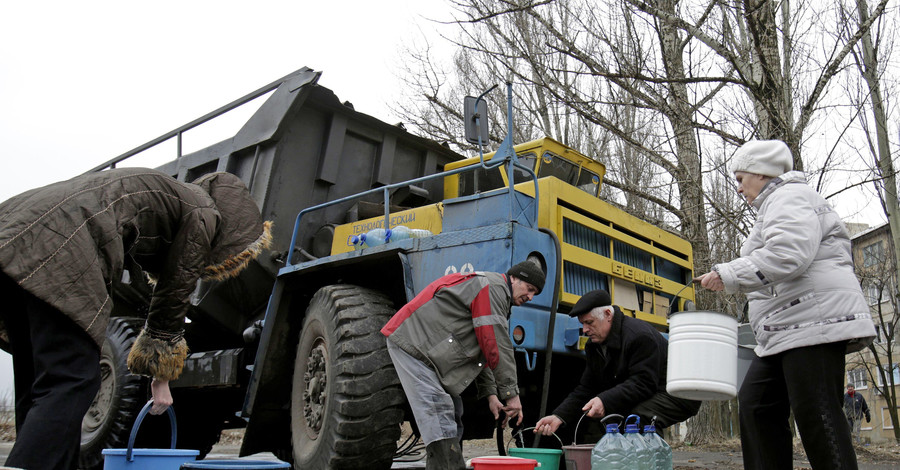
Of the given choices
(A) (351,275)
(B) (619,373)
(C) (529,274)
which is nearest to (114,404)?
(A) (351,275)

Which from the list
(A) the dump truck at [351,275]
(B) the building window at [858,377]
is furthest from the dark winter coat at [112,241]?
(B) the building window at [858,377]

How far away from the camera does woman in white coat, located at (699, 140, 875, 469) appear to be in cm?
287

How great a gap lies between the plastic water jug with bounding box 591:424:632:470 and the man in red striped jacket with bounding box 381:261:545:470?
0.46 metres

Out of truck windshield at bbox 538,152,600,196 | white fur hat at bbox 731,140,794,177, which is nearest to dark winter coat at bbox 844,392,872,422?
truck windshield at bbox 538,152,600,196

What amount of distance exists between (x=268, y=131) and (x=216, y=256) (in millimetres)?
2727

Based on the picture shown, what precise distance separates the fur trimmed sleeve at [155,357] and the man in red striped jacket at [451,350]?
43.4 inches

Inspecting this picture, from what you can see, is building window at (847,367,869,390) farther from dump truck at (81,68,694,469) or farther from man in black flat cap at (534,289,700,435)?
man in black flat cap at (534,289,700,435)

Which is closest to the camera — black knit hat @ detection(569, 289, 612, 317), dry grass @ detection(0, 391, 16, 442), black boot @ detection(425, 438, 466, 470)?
black boot @ detection(425, 438, 466, 470)

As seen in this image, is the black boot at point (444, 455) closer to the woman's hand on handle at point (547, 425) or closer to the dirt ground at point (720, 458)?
the woman's hand on handle at point (547, 425)

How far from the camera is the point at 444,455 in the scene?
354 cm

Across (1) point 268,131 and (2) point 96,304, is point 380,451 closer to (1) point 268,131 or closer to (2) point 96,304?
(2) point 96,304

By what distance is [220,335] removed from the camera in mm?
6461

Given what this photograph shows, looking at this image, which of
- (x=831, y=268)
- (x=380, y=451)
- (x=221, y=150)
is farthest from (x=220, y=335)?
(x=831, y=268)

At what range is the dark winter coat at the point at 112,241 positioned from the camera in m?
2.64
